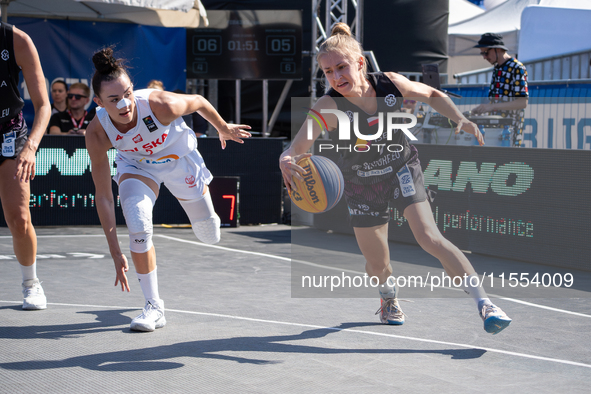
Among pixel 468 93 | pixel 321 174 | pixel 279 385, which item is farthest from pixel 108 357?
pixel 468 93

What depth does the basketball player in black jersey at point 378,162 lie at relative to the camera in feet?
14.4

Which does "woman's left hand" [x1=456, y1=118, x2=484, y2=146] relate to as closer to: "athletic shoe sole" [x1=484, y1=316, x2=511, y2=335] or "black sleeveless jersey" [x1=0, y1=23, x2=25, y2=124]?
"athletic shoe sole" [x1=484, y1=316, x2=511, y2=335]

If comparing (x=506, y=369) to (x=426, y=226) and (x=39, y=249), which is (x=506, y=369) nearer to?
(x=426, y=226)

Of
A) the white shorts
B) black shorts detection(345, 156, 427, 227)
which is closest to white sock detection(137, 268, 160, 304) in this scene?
the white shorts

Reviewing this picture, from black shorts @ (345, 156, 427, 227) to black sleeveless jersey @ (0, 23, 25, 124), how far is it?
7.84 feet

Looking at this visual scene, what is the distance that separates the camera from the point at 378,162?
4.70 metres

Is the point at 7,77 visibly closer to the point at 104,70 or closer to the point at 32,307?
the point at 104,70

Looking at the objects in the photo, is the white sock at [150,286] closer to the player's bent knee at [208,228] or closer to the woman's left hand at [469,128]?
the player's bent knee at [208,228]

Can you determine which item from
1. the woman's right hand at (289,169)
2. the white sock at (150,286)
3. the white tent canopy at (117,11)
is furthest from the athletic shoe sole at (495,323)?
the white tent canopy at (117,11)

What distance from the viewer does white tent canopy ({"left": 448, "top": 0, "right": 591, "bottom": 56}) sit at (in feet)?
61.5

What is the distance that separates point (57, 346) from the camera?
14.1 ft

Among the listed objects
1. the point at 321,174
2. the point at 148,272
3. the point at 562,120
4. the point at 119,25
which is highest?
the point at 119,25

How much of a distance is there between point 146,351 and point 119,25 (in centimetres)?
941

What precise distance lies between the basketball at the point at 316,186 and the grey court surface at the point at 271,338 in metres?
0.86
